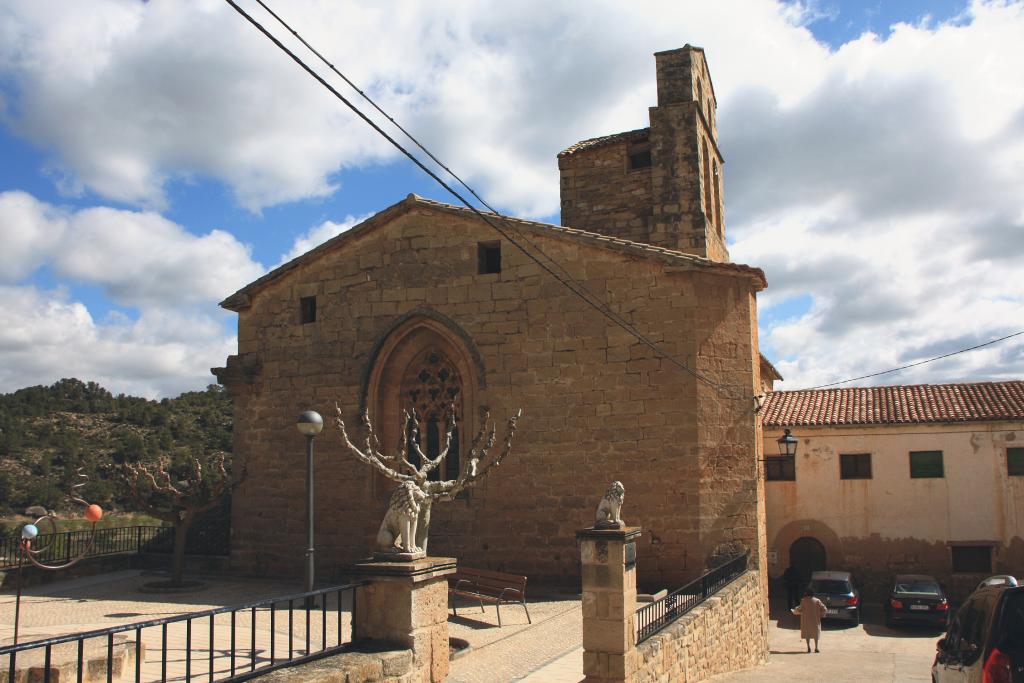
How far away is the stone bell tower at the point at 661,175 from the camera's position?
20.0m

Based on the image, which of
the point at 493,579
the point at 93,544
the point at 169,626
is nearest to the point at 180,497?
the point at 93,544

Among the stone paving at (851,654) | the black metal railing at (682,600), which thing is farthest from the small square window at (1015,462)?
the black metal railing at (682,600)

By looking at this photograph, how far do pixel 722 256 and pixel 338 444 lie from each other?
11.8 meters

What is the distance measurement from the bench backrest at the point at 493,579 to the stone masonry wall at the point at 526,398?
167 cm

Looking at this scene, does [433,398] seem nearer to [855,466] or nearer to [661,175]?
[661,175]

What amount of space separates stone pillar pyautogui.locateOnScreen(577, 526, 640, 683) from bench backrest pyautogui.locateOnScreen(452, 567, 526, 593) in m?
3.48

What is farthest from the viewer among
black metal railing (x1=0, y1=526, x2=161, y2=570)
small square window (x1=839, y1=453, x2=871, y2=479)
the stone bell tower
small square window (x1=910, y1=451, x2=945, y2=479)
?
small square window (x1=839, y1=453, x2=871, y2=479)

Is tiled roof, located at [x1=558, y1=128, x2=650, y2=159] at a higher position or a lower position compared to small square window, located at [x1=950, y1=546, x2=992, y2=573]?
higher

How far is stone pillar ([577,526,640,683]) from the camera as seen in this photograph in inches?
328

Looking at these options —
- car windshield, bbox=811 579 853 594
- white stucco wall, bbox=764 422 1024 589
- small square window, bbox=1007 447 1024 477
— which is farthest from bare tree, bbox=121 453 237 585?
small square window, bbox=1007 447 1024 477

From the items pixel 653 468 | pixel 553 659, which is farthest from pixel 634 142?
pixel 553 659

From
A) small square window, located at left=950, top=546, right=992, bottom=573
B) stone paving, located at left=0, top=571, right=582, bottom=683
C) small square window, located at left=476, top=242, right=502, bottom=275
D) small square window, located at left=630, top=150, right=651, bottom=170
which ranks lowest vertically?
small square window, located at left=950, top=546, right=992, bottom=573

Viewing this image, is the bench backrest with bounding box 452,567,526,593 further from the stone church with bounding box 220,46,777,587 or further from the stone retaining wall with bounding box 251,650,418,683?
the stone retaining wall with bounding box 251,650,418,683

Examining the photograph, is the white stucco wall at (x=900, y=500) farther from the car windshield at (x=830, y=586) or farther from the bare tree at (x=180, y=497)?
the bare tree at (x=180, y=497)
